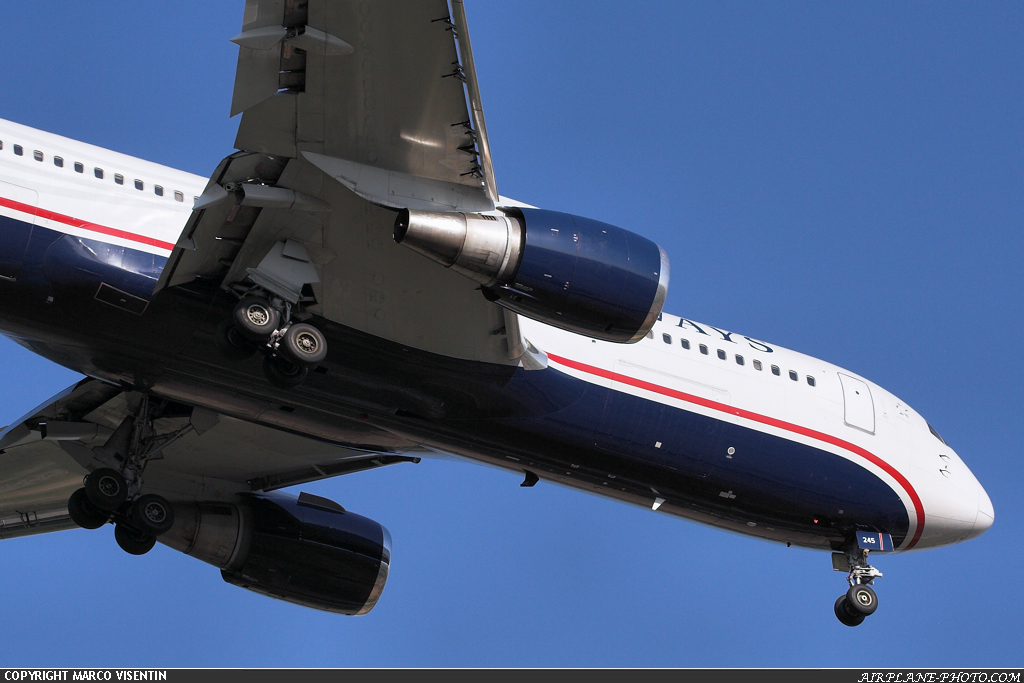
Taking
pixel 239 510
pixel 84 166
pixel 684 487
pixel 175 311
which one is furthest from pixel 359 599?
pixel 84 166

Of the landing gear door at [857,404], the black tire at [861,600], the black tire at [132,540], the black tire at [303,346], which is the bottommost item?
the black tire at [132,540]

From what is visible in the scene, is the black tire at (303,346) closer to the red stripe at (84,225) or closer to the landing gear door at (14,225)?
the red stripe at (84,225)

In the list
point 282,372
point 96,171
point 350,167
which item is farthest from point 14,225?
point 350,167

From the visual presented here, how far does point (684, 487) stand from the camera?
16.7 meters

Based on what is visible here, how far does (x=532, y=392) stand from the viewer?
15328 millimetres

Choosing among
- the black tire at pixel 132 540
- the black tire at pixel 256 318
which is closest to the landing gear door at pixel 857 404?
the black tire at pixel 256 318

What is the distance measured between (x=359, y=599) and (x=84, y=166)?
889 cm

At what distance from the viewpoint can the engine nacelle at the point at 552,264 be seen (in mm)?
12805

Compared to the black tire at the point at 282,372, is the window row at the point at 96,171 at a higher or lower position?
higher

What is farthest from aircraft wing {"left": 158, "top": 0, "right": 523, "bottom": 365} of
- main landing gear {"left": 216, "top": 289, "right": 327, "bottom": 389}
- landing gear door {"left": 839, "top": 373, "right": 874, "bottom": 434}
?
landing gear door {"left": 839, "top": 373, "right": 874, "bottom": 434}

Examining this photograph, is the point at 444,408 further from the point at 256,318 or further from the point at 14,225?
the point at 14,225

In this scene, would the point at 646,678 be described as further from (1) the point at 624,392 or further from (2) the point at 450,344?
(2) the point at 450,344

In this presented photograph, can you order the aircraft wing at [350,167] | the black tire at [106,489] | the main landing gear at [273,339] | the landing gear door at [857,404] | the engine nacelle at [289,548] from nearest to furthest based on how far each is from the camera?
the aircraft wing at [350,167]
the main landing gear at [273,339]
the black tire at [106,489]
the landing gear door at [857,404]
the engine nacelle at [289,548]

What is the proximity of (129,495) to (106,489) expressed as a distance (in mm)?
410
